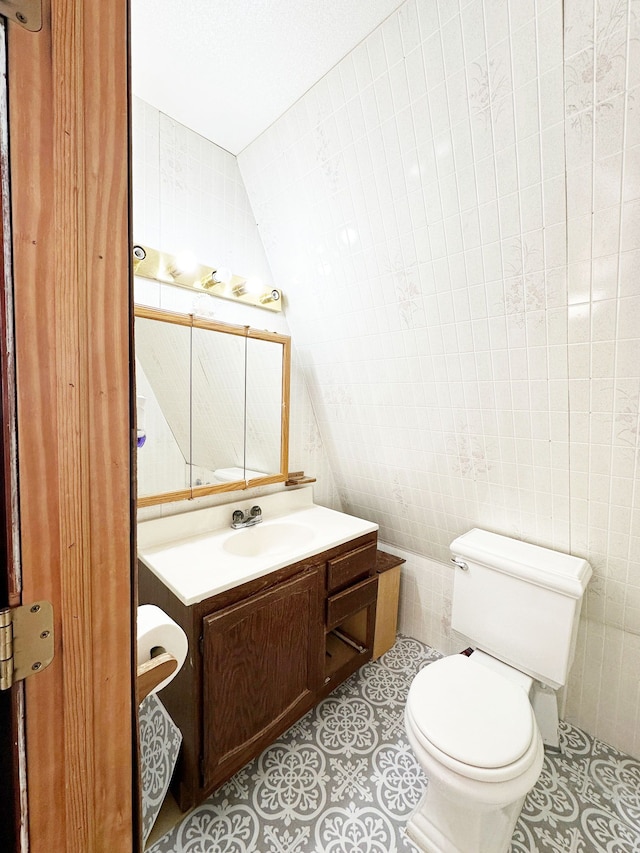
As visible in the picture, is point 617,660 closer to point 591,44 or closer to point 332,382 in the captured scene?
point 332,382

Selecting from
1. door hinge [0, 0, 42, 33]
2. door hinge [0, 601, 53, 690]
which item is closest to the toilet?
door hinge [0, 601, 53, 690]

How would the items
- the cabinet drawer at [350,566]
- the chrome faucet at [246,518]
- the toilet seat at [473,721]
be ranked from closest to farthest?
the toilet seat at [473,721] → the cabinet drawer at [350,566] → the chrome faucet at [246,518]

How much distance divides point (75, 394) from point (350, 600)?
1.52 m

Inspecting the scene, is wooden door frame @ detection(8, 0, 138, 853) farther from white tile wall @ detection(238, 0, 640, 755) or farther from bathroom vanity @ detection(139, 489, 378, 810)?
white tile wall @ detection(238, 0, 640, 755)

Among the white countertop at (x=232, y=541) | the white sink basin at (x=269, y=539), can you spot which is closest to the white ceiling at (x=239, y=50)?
the white countertop at (x=232, y=541)

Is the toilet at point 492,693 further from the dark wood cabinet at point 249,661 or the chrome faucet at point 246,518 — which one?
the chrome faucet at point 246,518

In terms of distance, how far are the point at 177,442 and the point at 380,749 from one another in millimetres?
1478

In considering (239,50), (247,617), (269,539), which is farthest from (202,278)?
(247,617)

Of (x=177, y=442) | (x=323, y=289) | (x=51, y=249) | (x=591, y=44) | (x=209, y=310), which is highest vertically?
(x=591, y=44)

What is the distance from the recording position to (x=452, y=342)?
4.58 feet

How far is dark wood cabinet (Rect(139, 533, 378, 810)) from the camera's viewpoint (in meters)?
1.15

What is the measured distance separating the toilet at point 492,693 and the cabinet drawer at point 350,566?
380 millimetres

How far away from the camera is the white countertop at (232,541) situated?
1224 millimetres

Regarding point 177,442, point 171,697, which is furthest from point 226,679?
point 177,442
